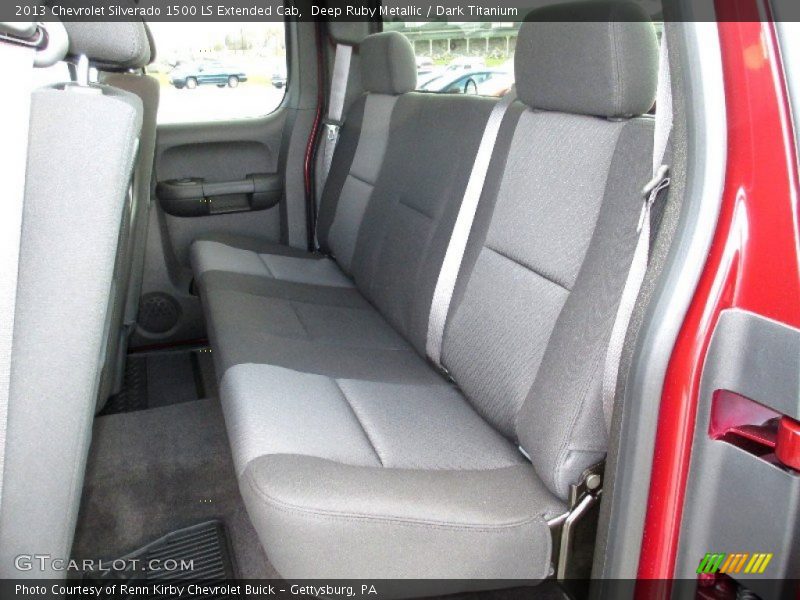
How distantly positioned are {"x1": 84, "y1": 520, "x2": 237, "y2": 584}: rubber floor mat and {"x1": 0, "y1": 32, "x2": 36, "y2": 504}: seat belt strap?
0.76m

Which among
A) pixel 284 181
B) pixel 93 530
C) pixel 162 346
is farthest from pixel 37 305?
pixel 284 181

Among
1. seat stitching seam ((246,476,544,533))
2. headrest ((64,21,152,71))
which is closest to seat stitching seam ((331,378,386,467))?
seat stitching seam ((246,476,544,533))

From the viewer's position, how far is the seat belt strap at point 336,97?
2.86 meters

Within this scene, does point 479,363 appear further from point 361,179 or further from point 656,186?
point 361,179

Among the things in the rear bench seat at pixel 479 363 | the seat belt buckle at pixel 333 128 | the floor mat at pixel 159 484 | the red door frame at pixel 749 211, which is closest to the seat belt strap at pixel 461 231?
the rear bench seat at pixel 479 363

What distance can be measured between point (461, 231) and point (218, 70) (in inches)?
55.3

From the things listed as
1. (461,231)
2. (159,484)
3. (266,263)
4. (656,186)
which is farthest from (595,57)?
(266,263)

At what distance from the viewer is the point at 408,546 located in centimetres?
110

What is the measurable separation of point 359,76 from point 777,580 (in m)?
2.37

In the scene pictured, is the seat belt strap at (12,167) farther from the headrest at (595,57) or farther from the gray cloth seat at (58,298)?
the headrest at (595,57)

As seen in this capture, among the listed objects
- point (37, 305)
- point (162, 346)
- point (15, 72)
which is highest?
point (15, 72)

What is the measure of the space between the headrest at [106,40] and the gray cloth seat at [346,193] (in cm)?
105

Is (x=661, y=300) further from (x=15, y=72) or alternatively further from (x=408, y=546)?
(x=15, y=72)

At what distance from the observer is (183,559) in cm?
164
